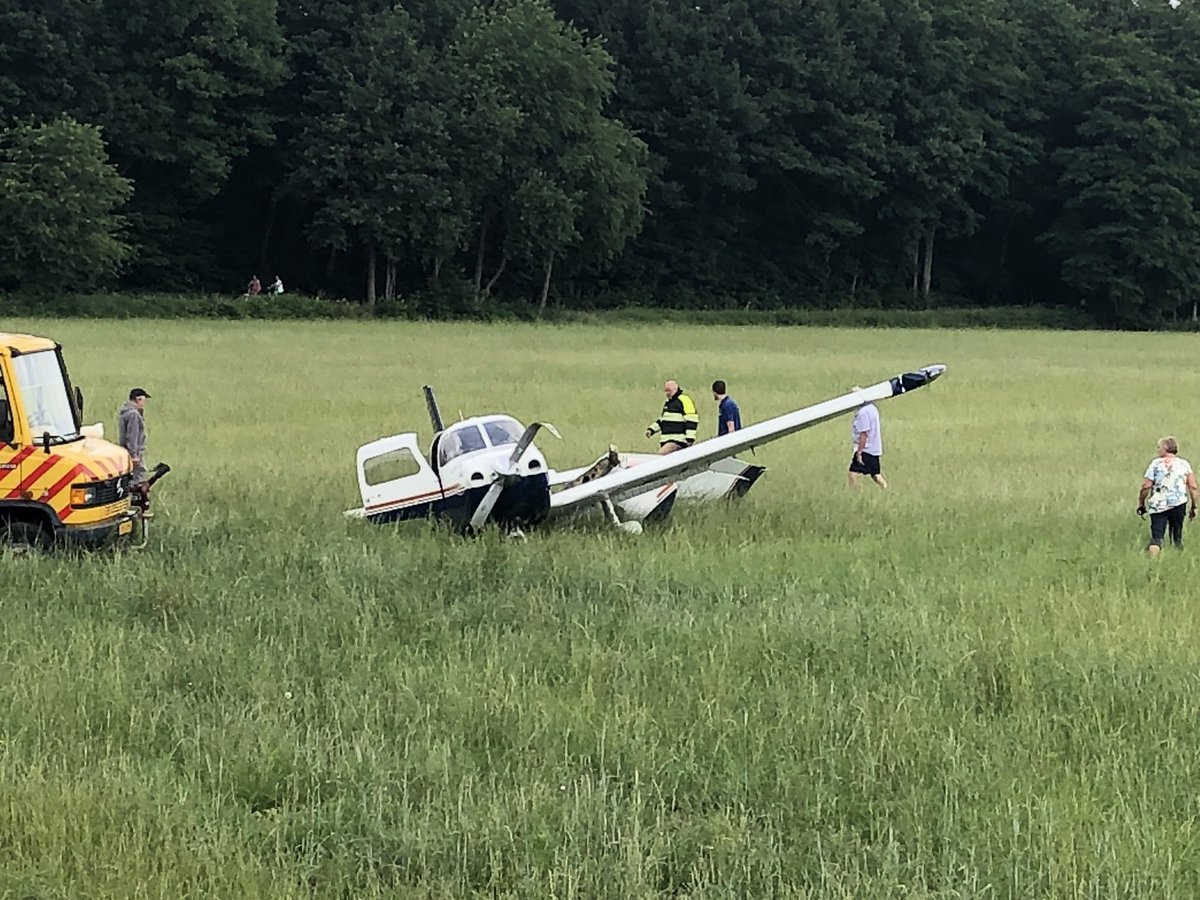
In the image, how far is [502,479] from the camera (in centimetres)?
1352

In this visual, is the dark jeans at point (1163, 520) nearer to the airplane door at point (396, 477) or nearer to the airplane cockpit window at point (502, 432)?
the airplane cockpit window at point (502, 432)

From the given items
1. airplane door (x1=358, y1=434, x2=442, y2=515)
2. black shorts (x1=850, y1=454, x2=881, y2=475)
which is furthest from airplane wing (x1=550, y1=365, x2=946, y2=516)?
black shorts (x1=850, y1=454, x2=881, y2=475)

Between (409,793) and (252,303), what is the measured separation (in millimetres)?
51079

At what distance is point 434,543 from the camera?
13.3 meters

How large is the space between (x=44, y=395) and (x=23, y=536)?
1214mm

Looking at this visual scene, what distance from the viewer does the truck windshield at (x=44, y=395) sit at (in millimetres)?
11961

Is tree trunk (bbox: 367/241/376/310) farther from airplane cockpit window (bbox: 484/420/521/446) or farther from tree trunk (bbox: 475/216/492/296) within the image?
airplane cockpit window (bbox: 484/420/521/446)

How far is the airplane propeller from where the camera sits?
13539mm

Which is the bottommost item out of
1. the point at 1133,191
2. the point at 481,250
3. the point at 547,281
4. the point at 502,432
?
the point at 502,432

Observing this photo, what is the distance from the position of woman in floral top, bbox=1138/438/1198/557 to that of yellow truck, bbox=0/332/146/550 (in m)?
8.86

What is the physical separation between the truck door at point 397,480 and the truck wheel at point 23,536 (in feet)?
11.3

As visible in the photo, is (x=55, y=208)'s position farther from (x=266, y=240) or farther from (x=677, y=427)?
(x=677, y=427)

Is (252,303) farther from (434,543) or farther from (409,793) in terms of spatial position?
(409,793)

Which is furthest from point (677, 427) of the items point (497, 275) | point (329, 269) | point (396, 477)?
point (329, 269)
